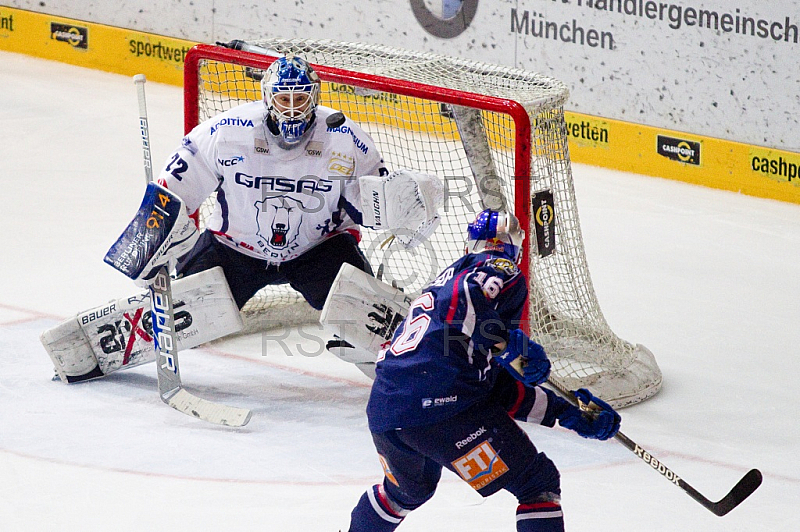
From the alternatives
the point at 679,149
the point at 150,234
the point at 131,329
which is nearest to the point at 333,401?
the point at 131,329

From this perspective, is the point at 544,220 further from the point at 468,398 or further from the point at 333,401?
the point at 468,398

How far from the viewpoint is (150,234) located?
4.27m

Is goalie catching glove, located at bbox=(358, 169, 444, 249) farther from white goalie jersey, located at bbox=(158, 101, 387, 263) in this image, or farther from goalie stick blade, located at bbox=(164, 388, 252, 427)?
goalie stick blade, located at bbox=(164, 388, 252, 427)

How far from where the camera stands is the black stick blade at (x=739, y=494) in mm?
3459

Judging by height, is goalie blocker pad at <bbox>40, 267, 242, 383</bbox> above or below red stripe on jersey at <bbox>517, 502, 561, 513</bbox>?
below

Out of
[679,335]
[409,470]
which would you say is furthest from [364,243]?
[409,470]

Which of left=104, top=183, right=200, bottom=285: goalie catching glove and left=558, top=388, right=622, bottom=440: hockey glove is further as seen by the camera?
left=104, top=183, right=200, bottom=285: goalie catching glove

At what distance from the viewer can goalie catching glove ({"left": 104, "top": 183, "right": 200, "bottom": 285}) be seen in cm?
427

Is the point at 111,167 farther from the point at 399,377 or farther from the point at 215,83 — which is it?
the point at 399,377

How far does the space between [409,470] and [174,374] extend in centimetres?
155

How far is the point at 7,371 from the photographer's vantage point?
4.73 m

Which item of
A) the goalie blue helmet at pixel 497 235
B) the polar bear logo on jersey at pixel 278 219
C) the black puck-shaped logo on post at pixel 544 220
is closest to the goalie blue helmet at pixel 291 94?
the polar bear logo on jersey at pixel 278 219

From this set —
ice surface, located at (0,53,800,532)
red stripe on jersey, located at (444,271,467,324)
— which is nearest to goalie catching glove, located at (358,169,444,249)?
ice surface, located at (0,53,800,532)

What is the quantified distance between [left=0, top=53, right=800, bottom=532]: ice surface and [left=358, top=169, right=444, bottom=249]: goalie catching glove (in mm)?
662
